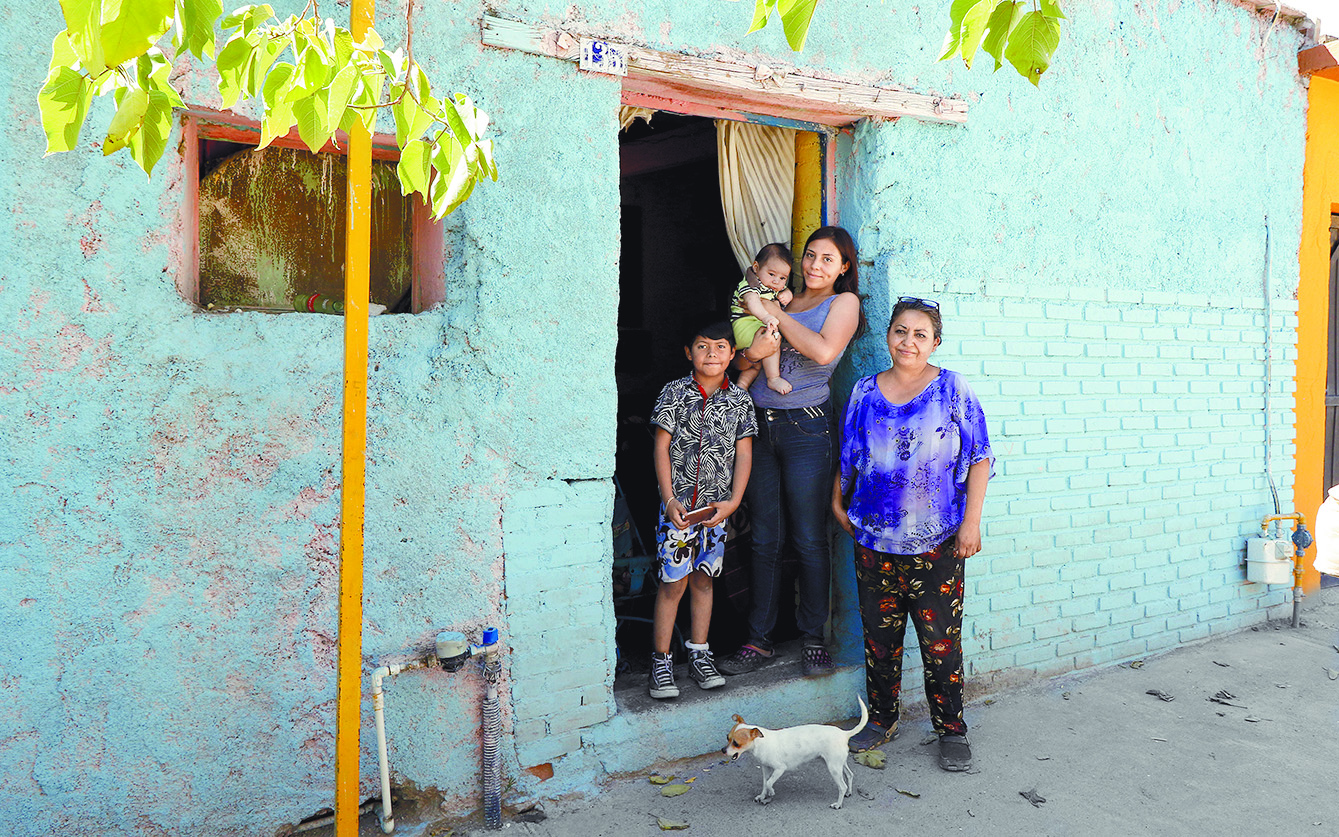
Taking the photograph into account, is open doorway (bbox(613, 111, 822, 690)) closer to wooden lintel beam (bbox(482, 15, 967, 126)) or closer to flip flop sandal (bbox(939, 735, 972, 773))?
wooden lintel beam (bbox(482, 15, 967, 126))

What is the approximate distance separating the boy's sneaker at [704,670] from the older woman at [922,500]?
0.69 m

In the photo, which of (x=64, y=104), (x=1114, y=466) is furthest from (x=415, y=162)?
(x=1114, y=466)

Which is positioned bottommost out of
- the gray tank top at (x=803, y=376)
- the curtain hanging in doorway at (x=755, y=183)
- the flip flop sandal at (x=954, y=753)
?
the flip flop sandal at (x=954, y=753)

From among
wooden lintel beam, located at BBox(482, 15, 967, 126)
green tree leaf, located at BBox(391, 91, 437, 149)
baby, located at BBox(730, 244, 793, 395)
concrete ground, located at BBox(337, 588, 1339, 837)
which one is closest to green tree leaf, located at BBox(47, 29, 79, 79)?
green tree leaf, located at BBox(391, 91, 437, 149)

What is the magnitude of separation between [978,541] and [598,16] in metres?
2.49

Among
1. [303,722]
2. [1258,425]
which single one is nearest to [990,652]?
[1258,425]

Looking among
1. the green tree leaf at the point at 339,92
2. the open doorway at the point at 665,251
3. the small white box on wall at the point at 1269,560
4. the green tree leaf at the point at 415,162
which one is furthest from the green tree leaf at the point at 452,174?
the small white box on wall at the point at 1269,560

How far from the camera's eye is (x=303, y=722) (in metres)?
2.86

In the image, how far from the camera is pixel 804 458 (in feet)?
12.8

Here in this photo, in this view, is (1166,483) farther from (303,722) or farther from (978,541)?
(303,722)

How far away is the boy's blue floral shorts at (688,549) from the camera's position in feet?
12.3

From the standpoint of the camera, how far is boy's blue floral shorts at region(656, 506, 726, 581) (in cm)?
375

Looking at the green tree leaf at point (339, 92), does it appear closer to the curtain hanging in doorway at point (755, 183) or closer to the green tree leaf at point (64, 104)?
the green tree leaf at point (64, 104)

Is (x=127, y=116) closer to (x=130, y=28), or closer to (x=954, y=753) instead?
(x=130, y=28)
